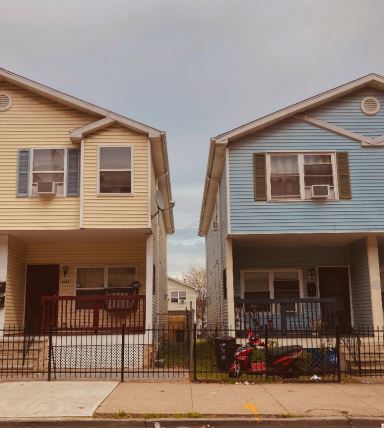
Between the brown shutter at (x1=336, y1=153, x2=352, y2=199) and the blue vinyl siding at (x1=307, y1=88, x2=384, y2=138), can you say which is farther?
the blue vinyl siding at (x1=307, y1=88, x2=384, y2=138)

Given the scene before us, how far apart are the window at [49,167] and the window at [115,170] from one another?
3.93 feet

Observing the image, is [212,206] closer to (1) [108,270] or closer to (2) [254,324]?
(1) [108,270]

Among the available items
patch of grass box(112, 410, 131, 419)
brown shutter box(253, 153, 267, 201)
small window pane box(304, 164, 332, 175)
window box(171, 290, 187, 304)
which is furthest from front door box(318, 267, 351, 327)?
window box(171, 290, 187, 304)

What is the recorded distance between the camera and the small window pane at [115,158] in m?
15.9

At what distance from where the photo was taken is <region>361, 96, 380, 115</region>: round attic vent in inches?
653

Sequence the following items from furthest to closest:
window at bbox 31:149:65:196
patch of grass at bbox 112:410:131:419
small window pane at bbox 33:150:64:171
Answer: small window pane at bbox 33:150:64:171 → window at bbox 31:149:65:196 → patch of grass at bbox 112:410:131:419

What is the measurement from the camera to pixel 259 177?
16.1 m

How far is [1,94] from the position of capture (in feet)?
53.8

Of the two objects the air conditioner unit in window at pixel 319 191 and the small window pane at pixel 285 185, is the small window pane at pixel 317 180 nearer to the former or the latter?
the small window pane at pixel 285 185

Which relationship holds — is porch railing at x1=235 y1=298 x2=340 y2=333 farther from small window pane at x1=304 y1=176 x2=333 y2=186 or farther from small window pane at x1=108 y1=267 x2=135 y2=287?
small window pane at x1=108 y1=267 x2=135 y2=287

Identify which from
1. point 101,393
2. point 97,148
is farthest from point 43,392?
point 97,148

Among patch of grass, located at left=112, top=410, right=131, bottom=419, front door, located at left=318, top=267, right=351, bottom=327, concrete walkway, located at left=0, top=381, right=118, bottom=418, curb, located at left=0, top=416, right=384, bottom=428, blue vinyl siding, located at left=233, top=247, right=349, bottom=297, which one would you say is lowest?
curb, located at left=0, top=416, right=384, bottom=428

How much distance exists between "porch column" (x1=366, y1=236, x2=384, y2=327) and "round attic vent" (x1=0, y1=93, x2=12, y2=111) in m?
11.7

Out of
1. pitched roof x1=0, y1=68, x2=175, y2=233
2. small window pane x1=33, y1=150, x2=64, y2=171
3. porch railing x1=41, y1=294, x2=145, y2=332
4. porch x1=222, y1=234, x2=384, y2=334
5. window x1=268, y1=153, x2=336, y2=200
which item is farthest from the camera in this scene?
porch x1=222, y1=234, x2=384, y2=334
